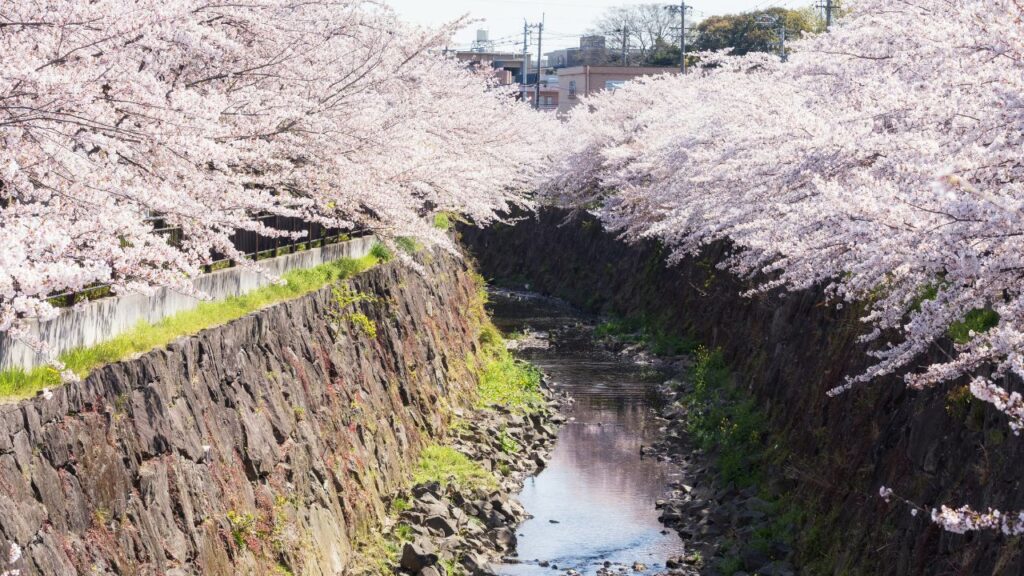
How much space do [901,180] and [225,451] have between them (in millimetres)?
6581

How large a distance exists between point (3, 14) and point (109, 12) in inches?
31.9

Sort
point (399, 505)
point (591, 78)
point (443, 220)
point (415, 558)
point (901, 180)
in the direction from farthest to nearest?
point (591, 78) → point (443, 220) → point (399, 505) → point (415, 558) → point (901, 180)

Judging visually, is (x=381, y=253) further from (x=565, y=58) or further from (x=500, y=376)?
(x=565, y=58)

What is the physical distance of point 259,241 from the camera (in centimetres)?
1612

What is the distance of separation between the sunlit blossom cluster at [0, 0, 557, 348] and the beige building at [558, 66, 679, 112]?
58.9 m

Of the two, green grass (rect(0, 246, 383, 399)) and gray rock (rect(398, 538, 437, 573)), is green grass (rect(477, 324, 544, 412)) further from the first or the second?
gray rock (rect(398, 538, 437, 573))

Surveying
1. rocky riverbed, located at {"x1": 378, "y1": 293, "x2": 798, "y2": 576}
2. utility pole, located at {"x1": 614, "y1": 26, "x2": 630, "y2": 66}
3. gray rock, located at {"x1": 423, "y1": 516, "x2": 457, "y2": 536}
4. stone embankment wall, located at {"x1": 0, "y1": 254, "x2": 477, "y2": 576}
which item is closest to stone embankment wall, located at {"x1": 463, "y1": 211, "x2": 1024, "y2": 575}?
rocky riverbed, located at {"x1": 378, "y1": 293, "x2": 798, "y2": 576}

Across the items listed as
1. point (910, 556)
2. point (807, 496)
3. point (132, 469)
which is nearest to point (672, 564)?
point (807, 496)

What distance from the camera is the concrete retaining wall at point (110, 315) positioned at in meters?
8.45

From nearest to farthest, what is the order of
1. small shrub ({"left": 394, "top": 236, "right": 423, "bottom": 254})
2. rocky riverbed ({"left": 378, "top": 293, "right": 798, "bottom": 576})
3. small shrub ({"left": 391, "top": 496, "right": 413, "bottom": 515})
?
rocky riverbed ({"left": 378, "top": 293, "right": 798, "bottom": 576}), small shrub ({"left": 391, "top": 496, "right": 413, "bottom": 515}), small shrub ({"left": 394, "top": 236, "right": 423, "bottom": 254})

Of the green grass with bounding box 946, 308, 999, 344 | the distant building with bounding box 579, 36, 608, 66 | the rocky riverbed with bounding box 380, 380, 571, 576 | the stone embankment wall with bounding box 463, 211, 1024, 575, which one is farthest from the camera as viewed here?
the distant building with bounding box 579, 36, 608, 66

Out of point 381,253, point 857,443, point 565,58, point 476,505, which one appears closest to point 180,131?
point 857,443

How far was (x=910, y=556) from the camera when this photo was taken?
10445 mm

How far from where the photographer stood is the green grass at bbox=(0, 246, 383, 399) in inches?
319
